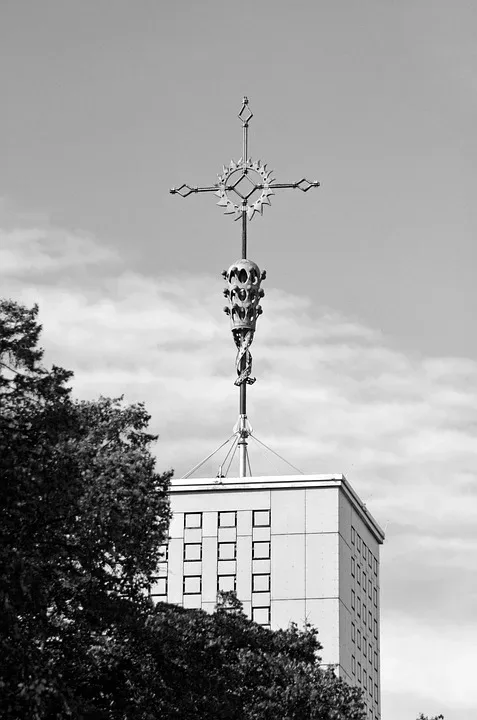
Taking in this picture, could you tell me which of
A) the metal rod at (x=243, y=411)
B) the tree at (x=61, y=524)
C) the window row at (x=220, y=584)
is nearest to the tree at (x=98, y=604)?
the tree at (x=61, y=524)

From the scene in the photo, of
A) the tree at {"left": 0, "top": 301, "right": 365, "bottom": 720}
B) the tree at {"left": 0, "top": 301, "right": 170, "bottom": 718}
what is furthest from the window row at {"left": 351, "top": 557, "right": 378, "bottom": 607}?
the tree at {"left": 0, "top": 301, "right": 170, "bottom": 718}

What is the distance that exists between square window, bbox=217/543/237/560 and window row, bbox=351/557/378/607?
8.84m

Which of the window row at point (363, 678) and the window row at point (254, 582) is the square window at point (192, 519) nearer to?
the window row at point (254, 582)

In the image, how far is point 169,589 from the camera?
131250 millimetres

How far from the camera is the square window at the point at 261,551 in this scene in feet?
431

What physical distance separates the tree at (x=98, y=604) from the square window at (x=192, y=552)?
5973 cm

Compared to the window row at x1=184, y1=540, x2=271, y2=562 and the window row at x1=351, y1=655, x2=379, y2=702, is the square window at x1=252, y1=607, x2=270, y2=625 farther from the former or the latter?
the window row at x1=351, y1=655, x2=379, y2=702

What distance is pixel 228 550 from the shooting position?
433ft

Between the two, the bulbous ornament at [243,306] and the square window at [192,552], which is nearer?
the bulbous ornament at [243,306]

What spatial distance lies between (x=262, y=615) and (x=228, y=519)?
26.0ft

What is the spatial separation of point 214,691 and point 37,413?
718 inches

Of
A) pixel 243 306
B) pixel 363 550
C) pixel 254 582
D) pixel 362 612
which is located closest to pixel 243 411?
pixel 243 306

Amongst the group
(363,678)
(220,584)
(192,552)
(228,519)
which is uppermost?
(228,519)

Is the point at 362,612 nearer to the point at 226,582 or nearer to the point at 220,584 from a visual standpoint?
the point at 226,582
